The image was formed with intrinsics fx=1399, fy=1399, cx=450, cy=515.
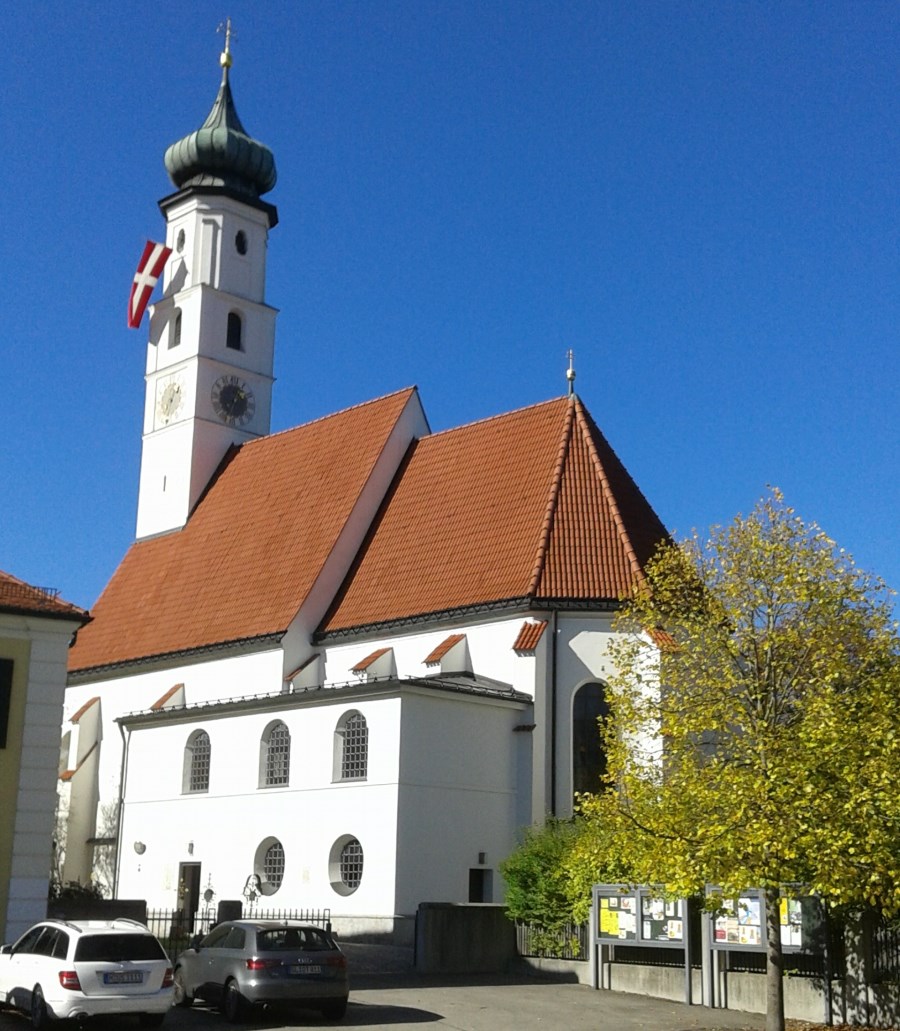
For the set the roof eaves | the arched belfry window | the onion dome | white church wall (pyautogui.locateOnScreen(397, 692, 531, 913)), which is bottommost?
white church wall (pyautogui.locateOnScreen(397, 692, 531, 913))

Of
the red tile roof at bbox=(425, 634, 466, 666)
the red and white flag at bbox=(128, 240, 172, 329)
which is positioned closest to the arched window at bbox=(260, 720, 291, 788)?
the red tile roof at bbox=(425, 634, 466, 666)

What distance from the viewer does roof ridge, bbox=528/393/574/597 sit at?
32594 millimetres

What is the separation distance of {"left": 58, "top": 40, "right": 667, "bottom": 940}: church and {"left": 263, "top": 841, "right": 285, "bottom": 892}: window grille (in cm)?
7

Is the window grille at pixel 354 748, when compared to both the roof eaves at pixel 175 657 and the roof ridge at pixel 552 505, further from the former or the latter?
the roof eaves at pixel 175 657

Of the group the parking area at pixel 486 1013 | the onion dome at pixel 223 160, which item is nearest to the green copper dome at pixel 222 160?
the onion dome at pixel 223 160

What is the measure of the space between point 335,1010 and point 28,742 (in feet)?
24.9

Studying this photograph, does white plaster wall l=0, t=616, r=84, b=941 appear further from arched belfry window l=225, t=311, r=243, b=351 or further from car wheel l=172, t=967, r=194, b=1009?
arched belfry window l=225, t=311, r=243, b=351

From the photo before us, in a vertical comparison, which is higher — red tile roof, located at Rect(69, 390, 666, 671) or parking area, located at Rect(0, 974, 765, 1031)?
red tile roof, located at Rect(69, 390, 666, 671)

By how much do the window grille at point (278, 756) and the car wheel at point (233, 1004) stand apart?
14.2m

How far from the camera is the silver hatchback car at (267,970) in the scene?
17.7 m

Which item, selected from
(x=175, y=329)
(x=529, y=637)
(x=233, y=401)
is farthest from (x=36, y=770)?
A: (x=175, y=329)

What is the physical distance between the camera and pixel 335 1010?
18266mm

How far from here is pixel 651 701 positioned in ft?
64.9

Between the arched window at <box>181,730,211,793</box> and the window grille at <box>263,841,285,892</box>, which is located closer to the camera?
the window grille at <box>263,841,285,892</box>
